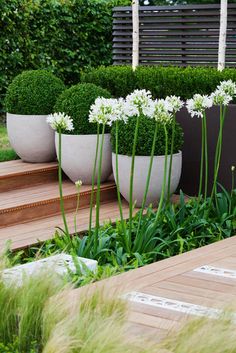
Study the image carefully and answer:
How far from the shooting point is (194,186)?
291 inches

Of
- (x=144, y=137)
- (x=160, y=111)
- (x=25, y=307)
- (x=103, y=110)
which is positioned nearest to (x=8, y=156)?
(x=144, y=137)

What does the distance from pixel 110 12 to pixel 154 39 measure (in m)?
0.82

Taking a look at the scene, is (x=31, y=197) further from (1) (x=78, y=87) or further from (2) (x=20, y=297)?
(2) (x=20, y=297)

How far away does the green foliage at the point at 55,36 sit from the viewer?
10.9m

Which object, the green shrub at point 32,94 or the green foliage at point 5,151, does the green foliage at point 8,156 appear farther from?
the green shrub at point 32,94

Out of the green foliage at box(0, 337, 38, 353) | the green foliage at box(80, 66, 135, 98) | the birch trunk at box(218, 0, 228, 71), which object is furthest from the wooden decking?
the birch trunk at box(218, 0, 228, 71)

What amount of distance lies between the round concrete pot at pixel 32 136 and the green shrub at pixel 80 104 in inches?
10.9

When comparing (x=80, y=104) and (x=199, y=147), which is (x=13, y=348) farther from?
(x=199, y=147)

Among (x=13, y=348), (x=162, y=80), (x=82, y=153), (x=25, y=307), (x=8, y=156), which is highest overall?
(x=162, y=80)

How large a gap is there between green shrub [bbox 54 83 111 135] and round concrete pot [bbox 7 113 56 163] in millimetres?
278

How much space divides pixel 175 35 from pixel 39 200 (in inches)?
258

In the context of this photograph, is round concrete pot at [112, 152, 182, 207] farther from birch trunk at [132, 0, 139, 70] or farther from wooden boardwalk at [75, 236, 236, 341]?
birch trunk at [132, 0, 139, 70]

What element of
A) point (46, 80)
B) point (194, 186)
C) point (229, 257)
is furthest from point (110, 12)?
point (229, 257)

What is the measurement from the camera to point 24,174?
731 centimetres
